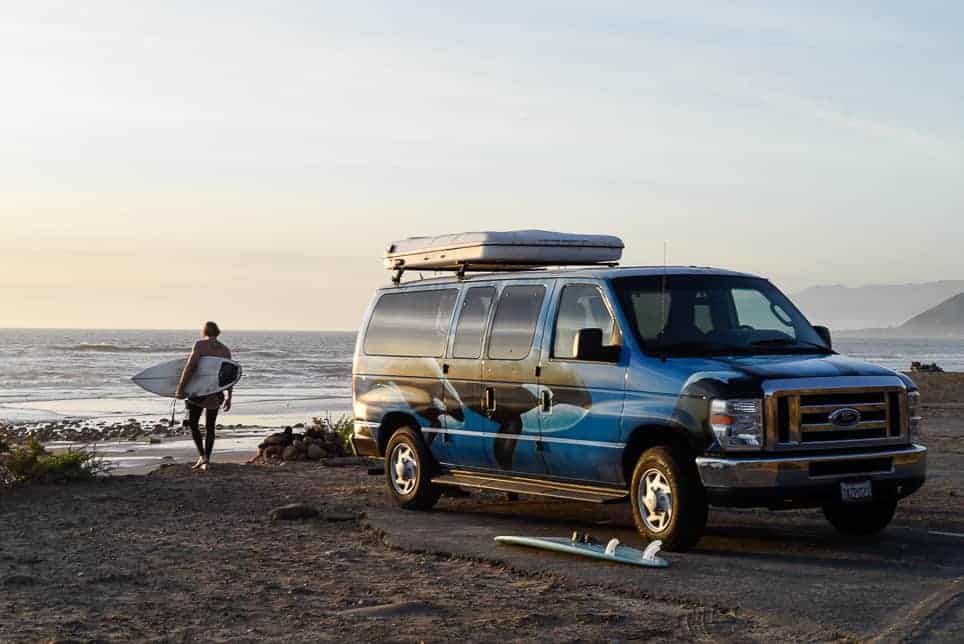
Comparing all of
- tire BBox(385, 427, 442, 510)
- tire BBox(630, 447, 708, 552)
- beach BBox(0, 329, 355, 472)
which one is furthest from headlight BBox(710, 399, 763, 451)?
beach BBox(0, 329, 355, 472)

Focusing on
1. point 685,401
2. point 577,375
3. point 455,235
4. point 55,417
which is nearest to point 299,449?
point 455,235

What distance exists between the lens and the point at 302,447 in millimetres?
18453

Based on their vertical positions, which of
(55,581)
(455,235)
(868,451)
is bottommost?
(55,581)

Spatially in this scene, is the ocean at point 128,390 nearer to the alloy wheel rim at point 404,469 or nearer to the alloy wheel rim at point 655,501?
the alloy wheel rim at point 404,469

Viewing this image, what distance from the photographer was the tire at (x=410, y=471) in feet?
42.2

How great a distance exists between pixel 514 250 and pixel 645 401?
282 centimetres

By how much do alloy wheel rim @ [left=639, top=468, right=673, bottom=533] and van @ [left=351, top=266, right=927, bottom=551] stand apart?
12mm

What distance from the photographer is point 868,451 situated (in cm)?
1002

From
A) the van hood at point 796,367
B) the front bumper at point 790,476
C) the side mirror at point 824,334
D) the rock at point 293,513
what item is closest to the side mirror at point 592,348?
the van hood at point 796,367

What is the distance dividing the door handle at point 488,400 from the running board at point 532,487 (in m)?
0.60

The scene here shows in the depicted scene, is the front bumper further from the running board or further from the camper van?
the running board

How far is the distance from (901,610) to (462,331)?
5443mm

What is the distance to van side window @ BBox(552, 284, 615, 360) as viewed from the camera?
10883 mm

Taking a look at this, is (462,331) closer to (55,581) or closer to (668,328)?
(668,328)
